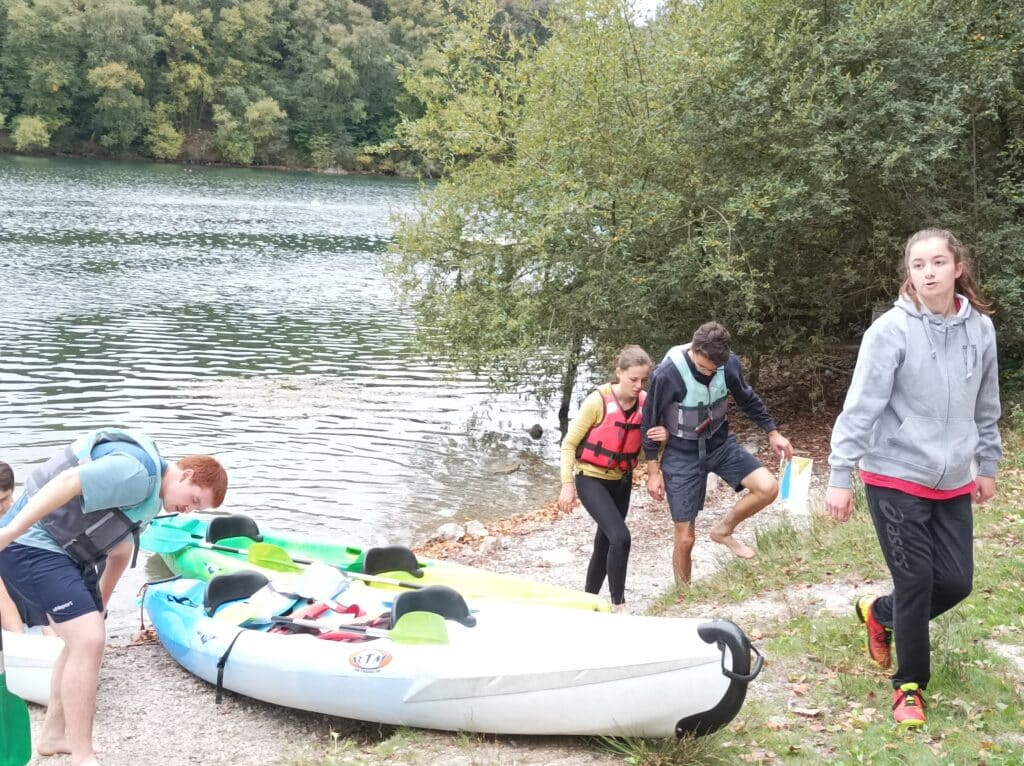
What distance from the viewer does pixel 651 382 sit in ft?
21.2

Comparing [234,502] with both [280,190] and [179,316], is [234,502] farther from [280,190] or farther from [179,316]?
[280,190]

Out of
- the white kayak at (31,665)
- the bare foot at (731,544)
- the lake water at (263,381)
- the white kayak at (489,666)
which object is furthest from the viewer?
the lake water at (263,381)

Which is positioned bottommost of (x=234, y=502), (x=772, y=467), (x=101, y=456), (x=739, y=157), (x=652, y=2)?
(x=234, y=502)

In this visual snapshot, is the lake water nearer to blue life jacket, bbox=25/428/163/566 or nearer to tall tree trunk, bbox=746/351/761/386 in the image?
tall tree trunk, bbox=746/351/761/386

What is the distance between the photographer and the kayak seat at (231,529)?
8.09 meters

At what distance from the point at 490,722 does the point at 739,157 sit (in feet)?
Answer: 30.7

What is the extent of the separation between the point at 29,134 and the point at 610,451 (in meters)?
72.1

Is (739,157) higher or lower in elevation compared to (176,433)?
higher

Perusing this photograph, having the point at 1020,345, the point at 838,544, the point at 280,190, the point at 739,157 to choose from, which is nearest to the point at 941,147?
the point at 739,157

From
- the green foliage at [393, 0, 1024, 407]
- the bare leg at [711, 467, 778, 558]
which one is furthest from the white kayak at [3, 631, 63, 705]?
the green foliage at [393, 0, 1024, 407]

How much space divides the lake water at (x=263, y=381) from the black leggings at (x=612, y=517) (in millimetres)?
4454

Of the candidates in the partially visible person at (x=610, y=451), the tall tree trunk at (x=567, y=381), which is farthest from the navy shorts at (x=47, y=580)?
the tall tree trunk at (x=567, y=381)

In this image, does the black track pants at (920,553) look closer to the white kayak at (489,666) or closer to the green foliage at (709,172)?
the white kayak at (489,666)

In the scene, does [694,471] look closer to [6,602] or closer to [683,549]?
[683,549]
